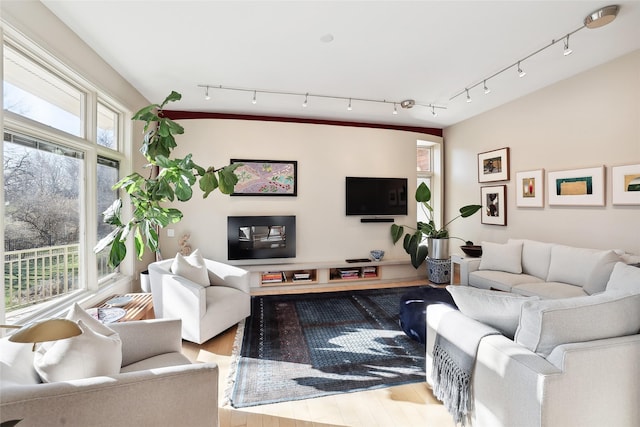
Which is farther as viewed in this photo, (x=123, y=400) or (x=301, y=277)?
(x=301, y=277)

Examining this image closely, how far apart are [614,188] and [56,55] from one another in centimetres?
543

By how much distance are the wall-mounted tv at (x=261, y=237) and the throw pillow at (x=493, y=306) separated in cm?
325

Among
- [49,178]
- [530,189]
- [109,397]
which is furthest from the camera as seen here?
Answer: [530,189]

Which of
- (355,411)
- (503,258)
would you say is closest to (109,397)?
(355,411)

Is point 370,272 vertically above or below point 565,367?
below

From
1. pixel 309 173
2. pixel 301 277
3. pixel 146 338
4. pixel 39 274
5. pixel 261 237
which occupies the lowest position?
pixel 301 277

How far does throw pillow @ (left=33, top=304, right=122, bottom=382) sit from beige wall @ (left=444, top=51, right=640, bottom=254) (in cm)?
449

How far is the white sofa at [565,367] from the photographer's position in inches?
49.2

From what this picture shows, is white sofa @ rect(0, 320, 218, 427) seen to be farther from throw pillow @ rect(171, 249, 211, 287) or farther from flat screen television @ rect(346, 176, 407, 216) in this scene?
flat screen television @ rect(346, 176, 407, 216)

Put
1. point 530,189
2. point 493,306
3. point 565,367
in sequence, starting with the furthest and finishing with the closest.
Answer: point 530,189
point 493,306
point 565,367

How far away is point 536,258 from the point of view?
139 inches

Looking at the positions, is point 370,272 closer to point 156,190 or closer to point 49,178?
point 156,190

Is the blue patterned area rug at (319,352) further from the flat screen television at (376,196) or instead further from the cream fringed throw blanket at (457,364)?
the flat screen television at (376,196)

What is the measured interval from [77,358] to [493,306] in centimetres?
203
